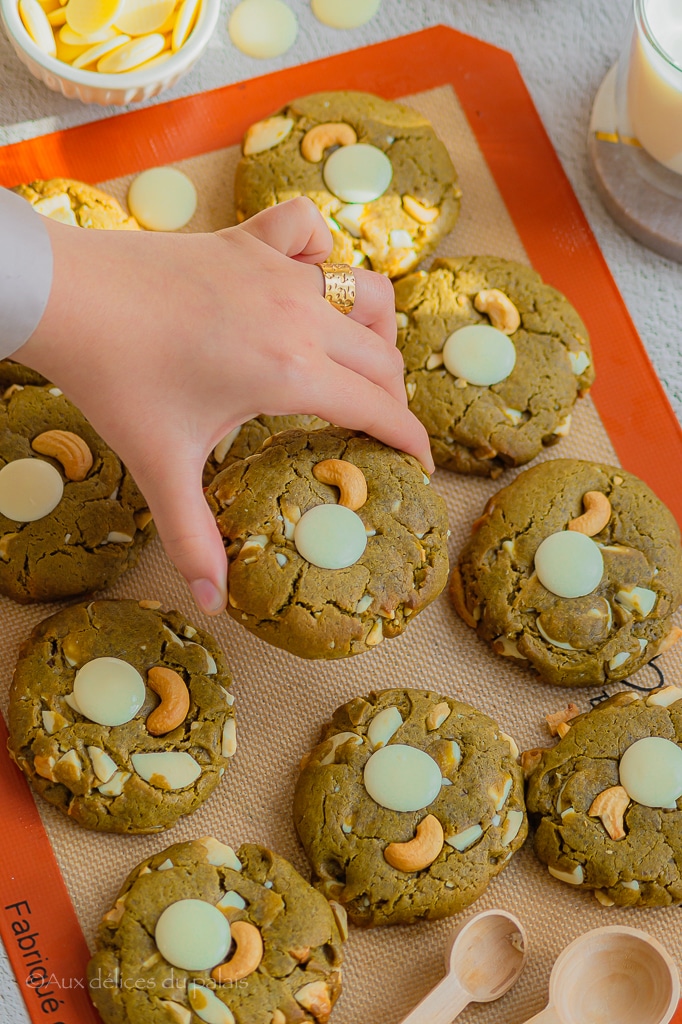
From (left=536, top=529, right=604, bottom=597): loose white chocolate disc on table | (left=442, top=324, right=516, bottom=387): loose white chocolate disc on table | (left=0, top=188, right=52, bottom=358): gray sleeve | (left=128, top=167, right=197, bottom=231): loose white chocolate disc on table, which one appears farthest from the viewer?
(left=128, top=167, right=197, bottom=231): loose white chocolate disc on table

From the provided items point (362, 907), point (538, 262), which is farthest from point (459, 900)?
point (538, 262)

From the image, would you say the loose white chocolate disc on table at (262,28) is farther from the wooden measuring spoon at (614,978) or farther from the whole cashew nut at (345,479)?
the wooden measuring spoon at (614,978)

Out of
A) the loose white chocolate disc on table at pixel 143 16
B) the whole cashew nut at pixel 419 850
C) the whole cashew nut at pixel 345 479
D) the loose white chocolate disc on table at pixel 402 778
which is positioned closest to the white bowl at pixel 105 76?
the loose white chocolate disc on table at pixel 143 16

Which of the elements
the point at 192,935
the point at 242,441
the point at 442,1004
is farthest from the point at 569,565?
the point at 192,935

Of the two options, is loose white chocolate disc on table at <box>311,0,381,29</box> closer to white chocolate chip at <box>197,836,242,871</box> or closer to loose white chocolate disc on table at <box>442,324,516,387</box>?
loose white chocolate disc on table at <box>442,324,516,387</box>

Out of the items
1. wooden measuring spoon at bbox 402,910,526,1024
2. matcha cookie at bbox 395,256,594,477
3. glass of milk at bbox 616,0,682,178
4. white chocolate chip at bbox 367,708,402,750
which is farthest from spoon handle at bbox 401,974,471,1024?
glass of milk at bbox 616,0,682,178

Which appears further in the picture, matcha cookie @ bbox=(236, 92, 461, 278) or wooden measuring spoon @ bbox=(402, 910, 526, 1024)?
matcha cookie @ bbox=(236, 92, 461, 278)
